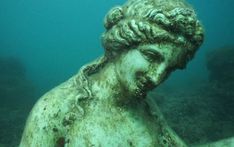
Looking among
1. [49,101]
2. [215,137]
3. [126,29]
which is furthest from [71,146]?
[215,137]

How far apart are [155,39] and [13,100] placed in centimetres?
2208

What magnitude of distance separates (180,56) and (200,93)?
51.7 feet

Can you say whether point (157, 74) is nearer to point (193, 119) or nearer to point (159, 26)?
point (159, 26)

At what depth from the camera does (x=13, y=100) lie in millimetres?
23609

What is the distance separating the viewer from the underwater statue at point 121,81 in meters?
2.62

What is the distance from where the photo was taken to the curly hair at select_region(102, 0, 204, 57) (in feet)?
8.46

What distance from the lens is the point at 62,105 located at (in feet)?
8.98

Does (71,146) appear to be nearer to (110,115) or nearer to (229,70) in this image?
(110,115)

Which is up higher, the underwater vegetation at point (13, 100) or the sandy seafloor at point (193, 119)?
the underwater vegetation at point (13, 100)

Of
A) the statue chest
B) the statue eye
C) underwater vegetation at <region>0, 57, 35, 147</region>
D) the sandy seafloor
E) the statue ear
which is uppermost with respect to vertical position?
underwater vegetation at <region>0, 57, 35, 147</region>

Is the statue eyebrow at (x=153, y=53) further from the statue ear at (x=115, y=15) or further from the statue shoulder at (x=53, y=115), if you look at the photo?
the statue shoulder at (x=53, y=115)

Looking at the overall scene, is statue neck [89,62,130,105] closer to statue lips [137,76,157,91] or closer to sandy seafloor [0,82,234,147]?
statue lips [137,76,157,91]

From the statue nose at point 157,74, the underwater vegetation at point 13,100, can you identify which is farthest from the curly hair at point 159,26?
the underwater vegetation at point 13,100

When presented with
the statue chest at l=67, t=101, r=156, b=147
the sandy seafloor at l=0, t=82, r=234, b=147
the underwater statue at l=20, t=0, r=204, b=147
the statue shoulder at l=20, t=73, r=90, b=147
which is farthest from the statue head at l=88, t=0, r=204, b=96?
the sandy seafloor at l=0, t=82, r=234, b=147
